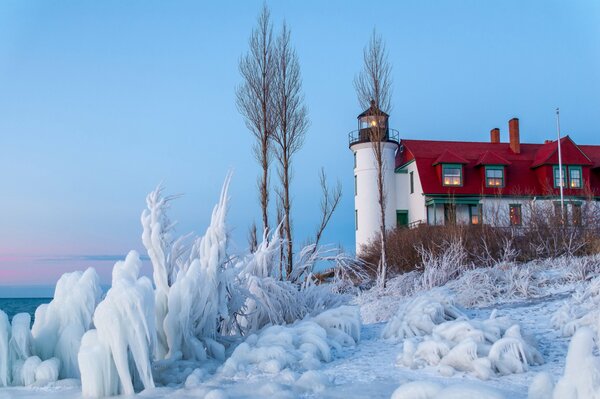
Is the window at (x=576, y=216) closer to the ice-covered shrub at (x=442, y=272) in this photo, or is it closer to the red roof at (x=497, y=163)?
the ice-covered shrub at (x=442, y=272)

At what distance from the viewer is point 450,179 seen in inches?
1211

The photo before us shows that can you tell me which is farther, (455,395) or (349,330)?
(349,330)

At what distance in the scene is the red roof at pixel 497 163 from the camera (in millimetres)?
30609

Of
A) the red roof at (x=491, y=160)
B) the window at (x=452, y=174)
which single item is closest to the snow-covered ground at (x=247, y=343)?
the window at (x=452, y=174)

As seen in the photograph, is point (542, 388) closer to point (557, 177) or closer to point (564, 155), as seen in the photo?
point (557, 177)

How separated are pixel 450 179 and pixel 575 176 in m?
7.30

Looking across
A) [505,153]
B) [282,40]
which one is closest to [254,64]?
[282,40]

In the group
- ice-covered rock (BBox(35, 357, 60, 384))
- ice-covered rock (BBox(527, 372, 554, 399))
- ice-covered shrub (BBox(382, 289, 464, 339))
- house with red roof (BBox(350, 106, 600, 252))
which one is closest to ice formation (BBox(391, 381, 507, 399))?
ice-covered rock (BBox(527, 372, 554, 399))

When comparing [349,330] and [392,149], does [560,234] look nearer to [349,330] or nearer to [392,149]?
[349,330]

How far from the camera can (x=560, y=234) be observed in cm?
1633

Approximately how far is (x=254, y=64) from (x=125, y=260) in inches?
439

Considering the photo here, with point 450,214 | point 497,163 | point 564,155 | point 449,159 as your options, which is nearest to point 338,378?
point 450,214

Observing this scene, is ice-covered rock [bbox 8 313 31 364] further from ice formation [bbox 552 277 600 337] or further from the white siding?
the white siding

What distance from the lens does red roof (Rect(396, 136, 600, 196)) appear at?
100 ft
